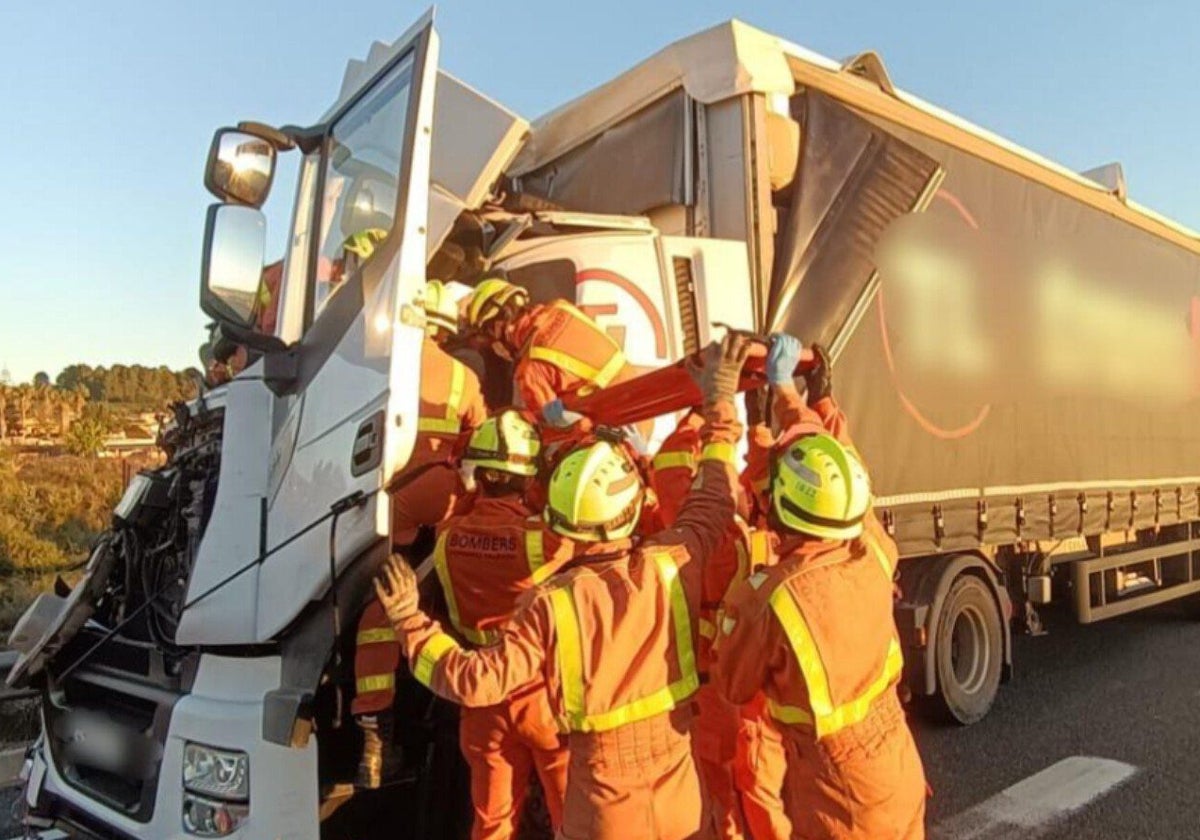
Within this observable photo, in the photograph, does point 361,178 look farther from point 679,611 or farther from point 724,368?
point 679,611

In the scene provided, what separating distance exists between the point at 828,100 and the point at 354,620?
3021mm

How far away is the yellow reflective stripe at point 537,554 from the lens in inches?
118

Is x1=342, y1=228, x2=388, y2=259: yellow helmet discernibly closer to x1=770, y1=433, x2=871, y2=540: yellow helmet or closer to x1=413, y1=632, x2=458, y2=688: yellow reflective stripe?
x1=413, y1=632, x2=458, y2=688: yellow reflective stripe

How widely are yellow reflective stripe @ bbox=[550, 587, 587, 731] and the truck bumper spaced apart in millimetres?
766

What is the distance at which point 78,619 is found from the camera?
3732 mm

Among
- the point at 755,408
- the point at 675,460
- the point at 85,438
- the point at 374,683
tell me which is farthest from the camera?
the point at 85,438

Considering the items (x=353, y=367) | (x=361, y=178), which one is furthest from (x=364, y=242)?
(x=353, y=367)

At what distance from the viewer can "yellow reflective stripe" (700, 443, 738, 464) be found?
2.85m

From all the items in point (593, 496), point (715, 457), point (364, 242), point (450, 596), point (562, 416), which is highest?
point (364, 242)

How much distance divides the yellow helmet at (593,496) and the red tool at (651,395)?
0.45 metres

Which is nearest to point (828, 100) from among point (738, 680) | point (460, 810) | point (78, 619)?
point (738, 680)

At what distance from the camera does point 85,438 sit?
896 inches

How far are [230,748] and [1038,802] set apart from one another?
3499mm

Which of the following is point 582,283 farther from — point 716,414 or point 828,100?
point 828,100
